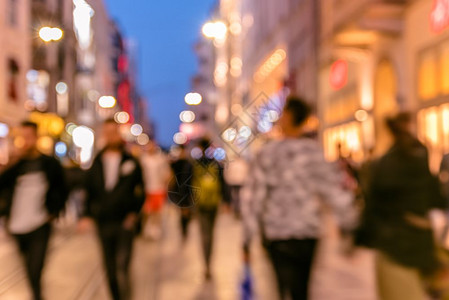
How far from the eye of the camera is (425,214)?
191 inches

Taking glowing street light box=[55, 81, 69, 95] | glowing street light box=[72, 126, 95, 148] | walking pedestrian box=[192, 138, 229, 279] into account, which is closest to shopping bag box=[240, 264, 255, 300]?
walking pedestrian box=[192, 138, 229, 279]

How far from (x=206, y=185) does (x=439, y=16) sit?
394 inches

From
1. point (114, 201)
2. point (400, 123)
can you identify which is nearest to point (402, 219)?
point (400, 123)

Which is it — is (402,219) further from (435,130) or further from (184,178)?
(435,130)

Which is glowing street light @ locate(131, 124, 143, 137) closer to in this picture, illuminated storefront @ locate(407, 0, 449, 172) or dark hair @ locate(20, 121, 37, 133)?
illuminated storefront @ locate(407, 0, 449, 172)

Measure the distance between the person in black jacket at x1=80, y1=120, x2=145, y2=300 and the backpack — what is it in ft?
10.6

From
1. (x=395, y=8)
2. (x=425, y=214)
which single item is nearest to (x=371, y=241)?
(x=425, y=214)

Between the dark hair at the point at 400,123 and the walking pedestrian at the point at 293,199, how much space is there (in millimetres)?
458

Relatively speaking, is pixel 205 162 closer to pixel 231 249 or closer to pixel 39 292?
pixel 231 249

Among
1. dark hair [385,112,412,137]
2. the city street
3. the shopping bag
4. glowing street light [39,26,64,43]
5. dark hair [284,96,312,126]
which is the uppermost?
glowing street light [39,26,64,43]

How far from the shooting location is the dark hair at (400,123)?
16.3 feet

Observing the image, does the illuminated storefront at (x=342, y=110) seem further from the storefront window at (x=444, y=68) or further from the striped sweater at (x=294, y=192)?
the striped sweater at (x=294, y=192)

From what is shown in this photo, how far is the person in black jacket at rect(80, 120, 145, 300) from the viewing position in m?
6.67

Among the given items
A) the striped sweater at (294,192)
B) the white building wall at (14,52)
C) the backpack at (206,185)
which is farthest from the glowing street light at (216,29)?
the striped sweater at (294,192)
